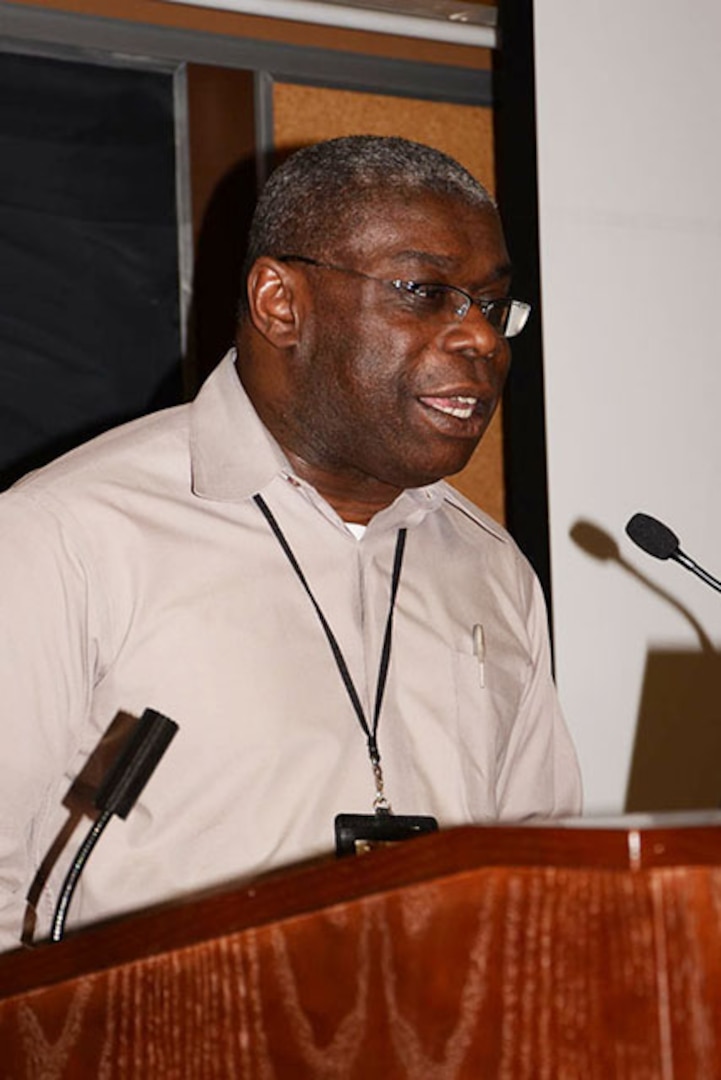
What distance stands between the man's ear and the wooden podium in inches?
43.5

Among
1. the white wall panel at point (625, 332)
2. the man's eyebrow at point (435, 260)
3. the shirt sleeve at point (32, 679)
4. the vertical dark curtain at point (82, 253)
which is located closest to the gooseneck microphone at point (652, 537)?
the man's eyebrow at point (435, 260)

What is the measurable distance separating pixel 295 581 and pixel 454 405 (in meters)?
0.27

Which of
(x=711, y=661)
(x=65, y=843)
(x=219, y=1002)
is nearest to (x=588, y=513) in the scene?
(x=711, y=661)

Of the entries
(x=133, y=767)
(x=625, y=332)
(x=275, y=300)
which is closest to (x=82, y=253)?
(x=625, y=332)

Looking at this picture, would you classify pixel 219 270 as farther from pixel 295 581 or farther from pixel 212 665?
pixel 212 665

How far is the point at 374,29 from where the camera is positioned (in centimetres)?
319

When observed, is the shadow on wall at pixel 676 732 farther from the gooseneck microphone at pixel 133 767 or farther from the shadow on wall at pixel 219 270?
the gooseneck microphone at pixel 133 767

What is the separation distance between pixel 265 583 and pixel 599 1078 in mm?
1183

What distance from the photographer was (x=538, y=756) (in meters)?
2.17

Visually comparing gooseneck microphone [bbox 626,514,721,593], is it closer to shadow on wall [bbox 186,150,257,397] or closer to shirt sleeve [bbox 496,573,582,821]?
shirt sleeve [bbox 496,573,582,821]

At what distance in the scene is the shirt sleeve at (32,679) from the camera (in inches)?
66.5

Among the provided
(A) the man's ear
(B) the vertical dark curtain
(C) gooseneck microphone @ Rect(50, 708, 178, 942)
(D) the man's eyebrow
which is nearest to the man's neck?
(A) the man's ear

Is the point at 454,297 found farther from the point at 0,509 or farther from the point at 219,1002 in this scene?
the point at 219,1002

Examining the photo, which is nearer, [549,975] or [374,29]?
[549,975]
